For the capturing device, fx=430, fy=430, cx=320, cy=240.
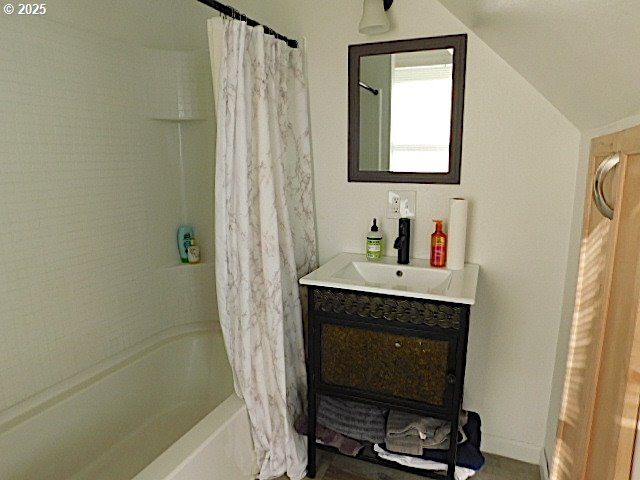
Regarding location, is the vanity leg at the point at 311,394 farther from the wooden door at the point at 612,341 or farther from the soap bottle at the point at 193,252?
the soap bottle at the point at 193,252

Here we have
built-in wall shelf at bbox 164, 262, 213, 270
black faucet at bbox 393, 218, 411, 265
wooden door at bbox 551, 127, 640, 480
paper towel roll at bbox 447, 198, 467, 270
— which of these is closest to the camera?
wooden door at bbox 551, 127, 640, 480

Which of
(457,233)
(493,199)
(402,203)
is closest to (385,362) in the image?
(457,233)

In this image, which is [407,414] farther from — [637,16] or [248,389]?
[637,16]

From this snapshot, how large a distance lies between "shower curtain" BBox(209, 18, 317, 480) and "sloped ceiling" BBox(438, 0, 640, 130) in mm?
763

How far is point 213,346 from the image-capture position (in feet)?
8.21

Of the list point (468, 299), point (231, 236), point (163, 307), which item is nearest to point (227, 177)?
point (231, 236)

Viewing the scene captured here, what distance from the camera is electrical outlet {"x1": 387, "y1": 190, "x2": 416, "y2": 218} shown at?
197cm

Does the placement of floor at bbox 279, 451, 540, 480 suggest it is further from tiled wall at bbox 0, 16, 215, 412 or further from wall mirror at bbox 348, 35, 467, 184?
wall mirror at bbox 348, 35, 467, 184

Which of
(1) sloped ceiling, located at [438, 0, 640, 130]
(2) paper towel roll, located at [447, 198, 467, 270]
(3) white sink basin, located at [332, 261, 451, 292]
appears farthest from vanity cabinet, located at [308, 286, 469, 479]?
(1) sloped ceiling, located at [438, 0, 640, 130]

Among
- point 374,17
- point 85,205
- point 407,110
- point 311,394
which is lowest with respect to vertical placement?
point 311,394

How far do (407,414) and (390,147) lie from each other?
118 cm

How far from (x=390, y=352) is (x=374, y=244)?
1.71 ft

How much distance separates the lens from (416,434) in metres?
1.75

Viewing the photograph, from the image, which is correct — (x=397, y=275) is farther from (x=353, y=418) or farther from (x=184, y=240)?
(x=184, y=240)
